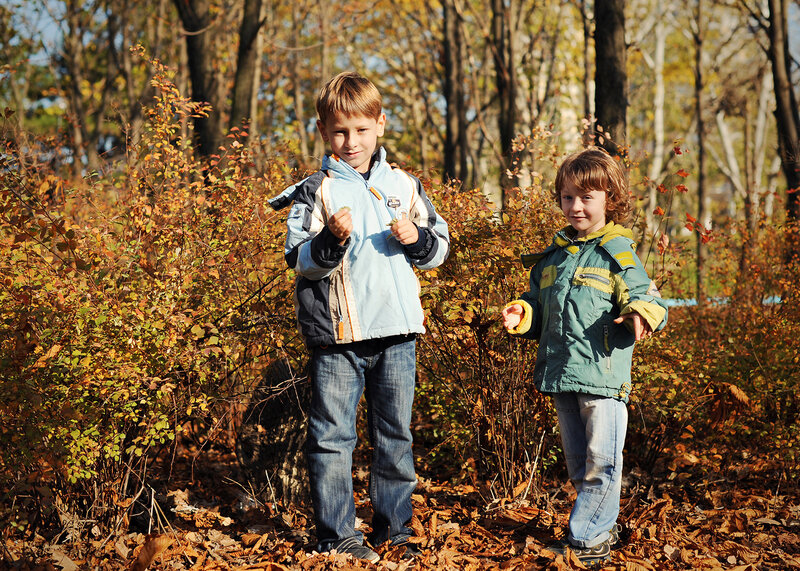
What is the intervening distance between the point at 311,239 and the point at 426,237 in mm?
472

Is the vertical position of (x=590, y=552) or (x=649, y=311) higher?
(x=649, y=311)

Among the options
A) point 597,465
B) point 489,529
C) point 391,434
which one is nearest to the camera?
point 597,465

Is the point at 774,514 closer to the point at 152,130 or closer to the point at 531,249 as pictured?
the point at 531,249

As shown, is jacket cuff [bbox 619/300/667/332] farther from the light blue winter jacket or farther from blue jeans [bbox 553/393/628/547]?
the light blue winter jacket

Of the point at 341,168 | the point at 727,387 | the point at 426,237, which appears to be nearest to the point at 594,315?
the point at 426,237

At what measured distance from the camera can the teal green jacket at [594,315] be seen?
3.09 meters

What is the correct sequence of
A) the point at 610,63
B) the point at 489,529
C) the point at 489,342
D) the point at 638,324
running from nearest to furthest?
the point at 638,324 → the point at 489,529 → the point at 489,342 → the point at 610,63

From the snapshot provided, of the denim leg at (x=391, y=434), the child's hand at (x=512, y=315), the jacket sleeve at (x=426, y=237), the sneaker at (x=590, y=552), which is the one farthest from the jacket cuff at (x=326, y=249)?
the sneaker at (x=590, y=552)

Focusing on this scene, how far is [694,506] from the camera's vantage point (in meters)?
4.11

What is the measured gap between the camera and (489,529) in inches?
145

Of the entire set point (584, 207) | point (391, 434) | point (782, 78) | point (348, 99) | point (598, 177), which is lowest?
point (391, 434)

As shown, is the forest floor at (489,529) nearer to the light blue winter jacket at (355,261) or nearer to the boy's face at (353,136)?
the light blue winter jacket at (355,261)

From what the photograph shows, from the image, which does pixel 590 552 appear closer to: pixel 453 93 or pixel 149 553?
pixel 149 553

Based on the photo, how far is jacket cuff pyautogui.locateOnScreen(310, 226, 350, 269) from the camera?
114 inches
